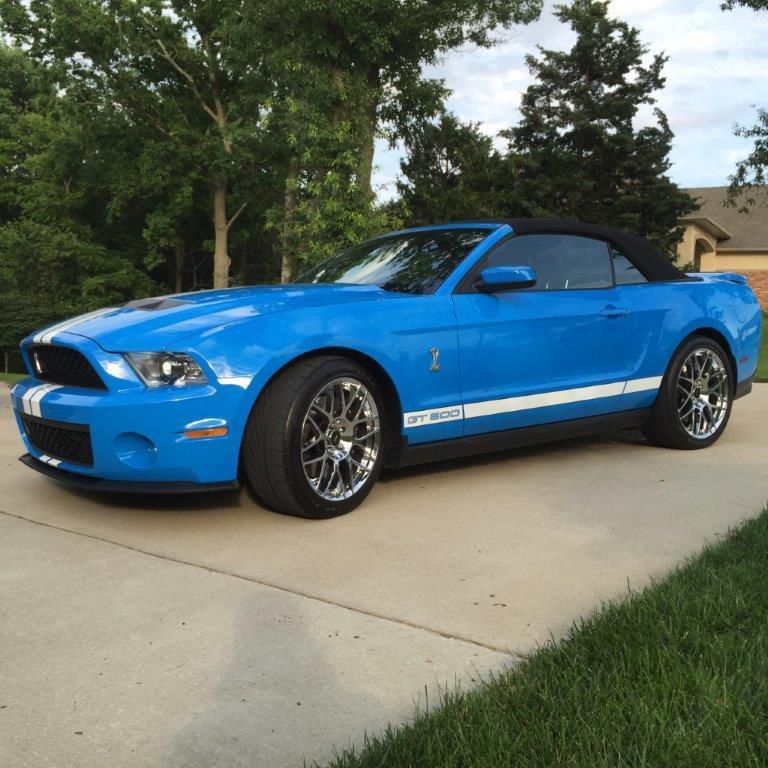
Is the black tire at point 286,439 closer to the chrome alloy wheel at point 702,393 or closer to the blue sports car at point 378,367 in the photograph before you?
the blue sports car at point 378,367

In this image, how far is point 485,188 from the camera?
33344mm

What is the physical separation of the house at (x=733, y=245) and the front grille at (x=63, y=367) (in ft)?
137

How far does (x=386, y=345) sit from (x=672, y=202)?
3412 centimetres

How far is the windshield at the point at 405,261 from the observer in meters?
4.77

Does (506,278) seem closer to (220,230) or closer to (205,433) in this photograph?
(205,433)

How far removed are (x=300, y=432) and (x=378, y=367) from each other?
60cm

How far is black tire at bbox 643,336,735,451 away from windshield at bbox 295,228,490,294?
5.49 feet

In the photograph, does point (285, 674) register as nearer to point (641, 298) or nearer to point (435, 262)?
point (435, 262)

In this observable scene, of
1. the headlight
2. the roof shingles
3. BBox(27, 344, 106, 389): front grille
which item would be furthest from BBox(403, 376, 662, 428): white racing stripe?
the roof shingles

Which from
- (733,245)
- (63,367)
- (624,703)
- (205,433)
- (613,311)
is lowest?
(624,703)

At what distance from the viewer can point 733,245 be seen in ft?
148

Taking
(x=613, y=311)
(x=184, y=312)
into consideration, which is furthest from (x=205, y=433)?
(x=613, y=311)

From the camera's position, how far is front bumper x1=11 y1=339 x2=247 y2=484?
3.71m

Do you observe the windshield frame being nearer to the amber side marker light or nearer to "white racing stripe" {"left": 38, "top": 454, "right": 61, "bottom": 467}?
the amber side marker light
